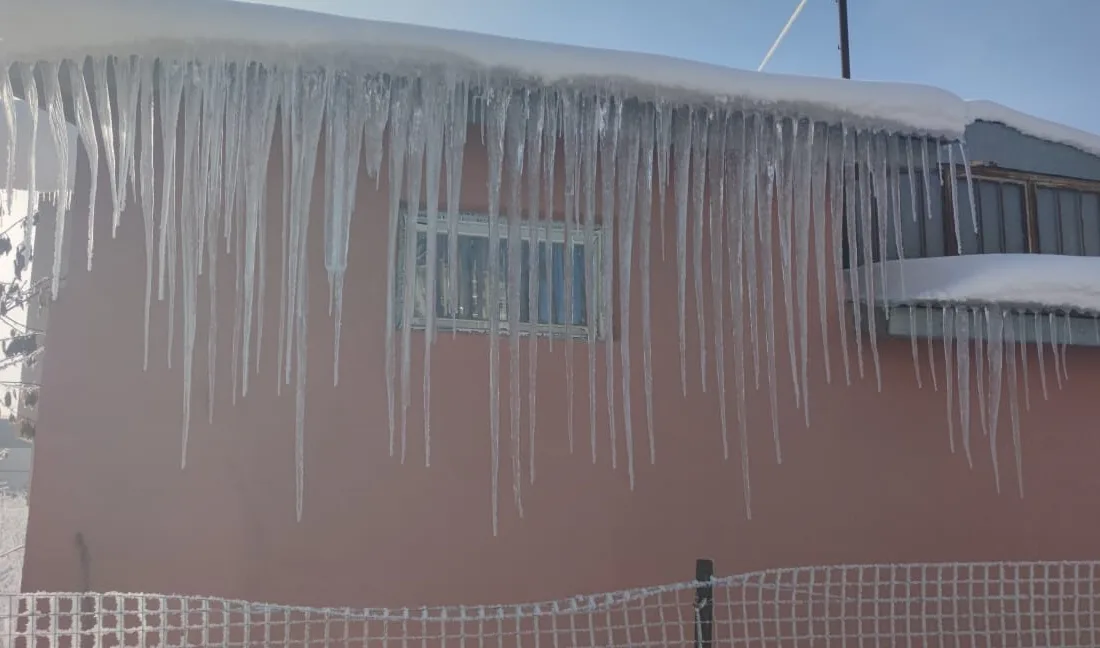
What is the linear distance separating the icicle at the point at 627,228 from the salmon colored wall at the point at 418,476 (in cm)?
9

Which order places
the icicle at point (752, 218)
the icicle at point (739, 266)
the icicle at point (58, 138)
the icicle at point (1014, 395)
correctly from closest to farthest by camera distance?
the icicle at point (58, 138)
the icicle at point (752, 218)
the icicle at point (739, 266)
the icicle at point (1014, 395)

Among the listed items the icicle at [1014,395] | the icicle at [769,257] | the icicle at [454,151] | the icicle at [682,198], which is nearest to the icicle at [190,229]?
the icicle at [454,151]

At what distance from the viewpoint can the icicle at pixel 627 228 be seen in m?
3.71

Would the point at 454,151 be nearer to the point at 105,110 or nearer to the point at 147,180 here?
the point at 147,180

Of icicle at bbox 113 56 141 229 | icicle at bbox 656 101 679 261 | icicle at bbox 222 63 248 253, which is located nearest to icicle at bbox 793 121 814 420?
icicle at bbox 656 101 679 261

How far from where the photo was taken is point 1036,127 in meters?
5.26

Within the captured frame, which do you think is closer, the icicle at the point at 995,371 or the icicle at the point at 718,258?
the icicle at the point at 718,258

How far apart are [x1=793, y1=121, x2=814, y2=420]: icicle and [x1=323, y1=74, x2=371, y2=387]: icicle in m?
1.74

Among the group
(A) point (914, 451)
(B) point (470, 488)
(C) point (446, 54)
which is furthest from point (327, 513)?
(A) point (914, 451)

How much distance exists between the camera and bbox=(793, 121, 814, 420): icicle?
393 cm

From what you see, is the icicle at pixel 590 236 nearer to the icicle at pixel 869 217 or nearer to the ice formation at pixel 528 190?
the ice formation at pixel 528 190

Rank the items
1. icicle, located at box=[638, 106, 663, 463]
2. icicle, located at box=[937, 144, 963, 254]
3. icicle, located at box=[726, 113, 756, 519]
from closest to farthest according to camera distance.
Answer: icicle, located at box=[638, 106, 663, 463], icicle, located at box=[726, 113, 756, 519], icicle, located at box=[937, 144, 963, 254]

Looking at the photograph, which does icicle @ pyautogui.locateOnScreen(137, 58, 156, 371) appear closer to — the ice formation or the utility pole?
the ice formation

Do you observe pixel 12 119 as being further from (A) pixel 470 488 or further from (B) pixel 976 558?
(B) pixel 976 558
